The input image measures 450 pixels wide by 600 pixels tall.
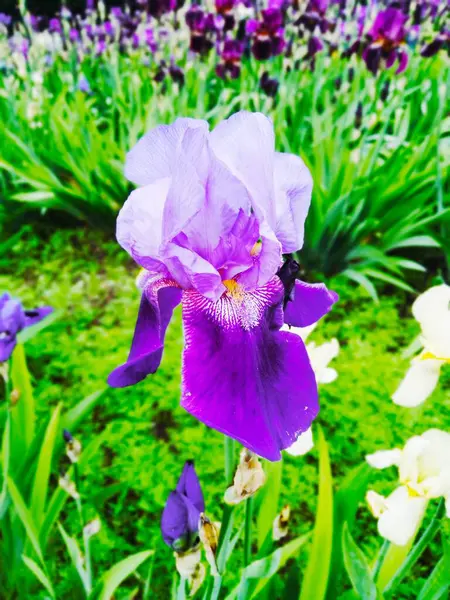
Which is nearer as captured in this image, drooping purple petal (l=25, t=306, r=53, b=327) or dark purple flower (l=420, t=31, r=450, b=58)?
drooping purple petal (l=25, t=306, r=53, b=327)

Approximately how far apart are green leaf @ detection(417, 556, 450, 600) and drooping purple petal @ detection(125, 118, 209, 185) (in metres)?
0.70

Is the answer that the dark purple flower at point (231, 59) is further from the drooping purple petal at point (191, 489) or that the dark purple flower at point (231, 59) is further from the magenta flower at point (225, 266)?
the drooping purple petal at point (191, 489)

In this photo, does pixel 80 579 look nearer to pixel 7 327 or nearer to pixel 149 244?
pixel 7 327

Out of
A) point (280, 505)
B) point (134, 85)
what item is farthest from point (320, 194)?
point (134, 85)

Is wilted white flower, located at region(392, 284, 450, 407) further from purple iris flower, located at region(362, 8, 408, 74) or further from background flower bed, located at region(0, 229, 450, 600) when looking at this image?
purple iris flower, located at region(362, 8, 408, 74)

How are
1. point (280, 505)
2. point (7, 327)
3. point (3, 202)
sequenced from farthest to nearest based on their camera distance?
1. point (3, 202)
2. point (280, 505)
3. point (7, 327)

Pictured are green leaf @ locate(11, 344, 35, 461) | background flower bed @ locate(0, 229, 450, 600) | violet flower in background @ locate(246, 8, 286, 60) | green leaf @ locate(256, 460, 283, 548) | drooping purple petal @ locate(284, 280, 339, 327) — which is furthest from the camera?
violet flower in background @ locate(246, 8, 286, 60)

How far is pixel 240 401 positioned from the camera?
1.59 ft

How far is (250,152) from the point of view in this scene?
49 centimetres

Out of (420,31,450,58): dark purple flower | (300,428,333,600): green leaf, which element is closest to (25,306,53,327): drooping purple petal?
(300,428,333,600): green leaf

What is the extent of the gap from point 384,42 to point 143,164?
2.14 meters

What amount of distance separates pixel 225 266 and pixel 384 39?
85.3 inches

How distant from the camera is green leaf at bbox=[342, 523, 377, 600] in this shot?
30.4 inches

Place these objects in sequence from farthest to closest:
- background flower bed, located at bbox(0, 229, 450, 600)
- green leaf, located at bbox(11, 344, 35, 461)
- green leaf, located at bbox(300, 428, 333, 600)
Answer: background flower bed, located at bbox(0, 229, 450, 600) → green leaf, located at bbox(11, 344, 35, 461) → green leaf, located at bbox(300, 428, 333, 600)
